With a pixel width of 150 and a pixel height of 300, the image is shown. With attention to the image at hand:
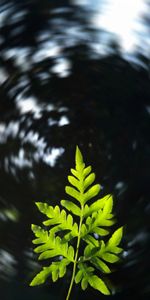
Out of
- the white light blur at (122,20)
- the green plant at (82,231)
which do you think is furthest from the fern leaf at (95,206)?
the white light blur at (122,20)

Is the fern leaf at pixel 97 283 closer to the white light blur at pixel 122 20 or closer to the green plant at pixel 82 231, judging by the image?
the green plant at pixel 82 231

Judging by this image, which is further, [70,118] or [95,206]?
[70,118]

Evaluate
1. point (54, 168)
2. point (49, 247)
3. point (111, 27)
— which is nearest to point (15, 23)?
point (111, 27)

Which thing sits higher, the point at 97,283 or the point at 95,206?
the point at 95,206

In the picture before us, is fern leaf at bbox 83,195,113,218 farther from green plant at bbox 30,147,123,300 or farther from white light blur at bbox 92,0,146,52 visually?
white light blur at bbox 92,0,146,52

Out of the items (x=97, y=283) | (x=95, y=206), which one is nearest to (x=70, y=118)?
(x=95, y=206)

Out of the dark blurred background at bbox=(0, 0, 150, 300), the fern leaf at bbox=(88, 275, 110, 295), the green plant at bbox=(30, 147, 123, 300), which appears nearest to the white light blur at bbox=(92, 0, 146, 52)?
the dark blurred background at bbox=(0, 0, 150, 300)

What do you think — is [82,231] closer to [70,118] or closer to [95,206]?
[95,206]

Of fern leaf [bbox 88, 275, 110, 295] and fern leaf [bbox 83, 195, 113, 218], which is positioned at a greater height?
fern leaf [bbox 83, 195, 113, 218]
